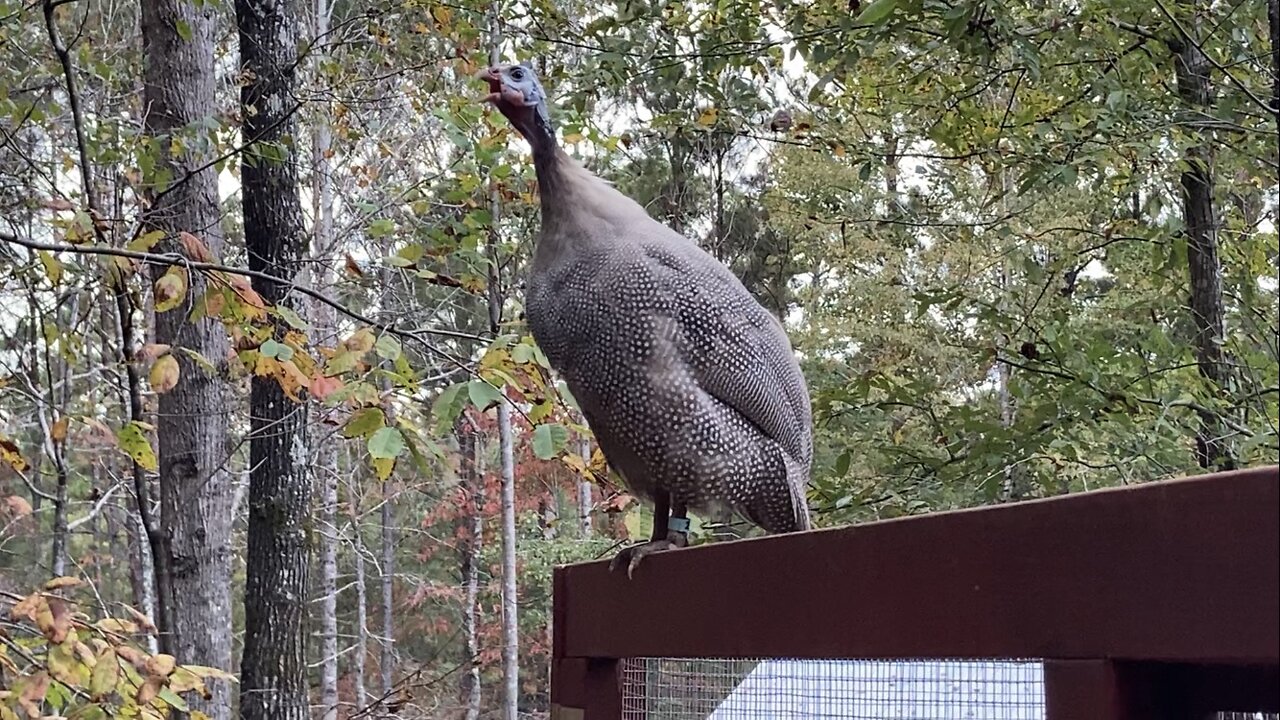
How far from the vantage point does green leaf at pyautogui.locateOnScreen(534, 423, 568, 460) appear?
2.19 metres

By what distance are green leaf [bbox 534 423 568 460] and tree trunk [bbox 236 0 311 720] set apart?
2769 millimetres

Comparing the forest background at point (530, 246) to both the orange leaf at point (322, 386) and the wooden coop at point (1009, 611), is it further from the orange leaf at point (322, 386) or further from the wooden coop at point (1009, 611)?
the wooden coop at point (1009, 611)

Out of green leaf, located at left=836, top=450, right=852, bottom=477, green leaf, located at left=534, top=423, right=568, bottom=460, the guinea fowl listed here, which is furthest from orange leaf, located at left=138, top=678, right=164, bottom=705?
green leaf, located at left=836, top=450, right=852, bottom=477

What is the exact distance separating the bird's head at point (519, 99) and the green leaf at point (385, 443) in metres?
0.60

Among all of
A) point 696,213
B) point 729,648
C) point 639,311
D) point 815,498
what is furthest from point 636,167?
point 729,648

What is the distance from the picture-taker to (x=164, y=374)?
2.40 metres

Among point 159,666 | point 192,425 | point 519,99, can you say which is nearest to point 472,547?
point 192,425

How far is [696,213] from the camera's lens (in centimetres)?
1036

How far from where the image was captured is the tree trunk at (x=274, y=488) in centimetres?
479

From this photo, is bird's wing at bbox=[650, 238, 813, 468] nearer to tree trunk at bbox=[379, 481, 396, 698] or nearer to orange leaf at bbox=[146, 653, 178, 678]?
orange leaf at bbox=[146, 653, 178, 678]

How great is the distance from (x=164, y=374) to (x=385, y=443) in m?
0.60

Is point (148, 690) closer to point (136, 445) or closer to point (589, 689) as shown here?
point (136, 445)

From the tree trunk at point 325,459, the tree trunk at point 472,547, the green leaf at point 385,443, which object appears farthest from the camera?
the tree trunk at point 472,547

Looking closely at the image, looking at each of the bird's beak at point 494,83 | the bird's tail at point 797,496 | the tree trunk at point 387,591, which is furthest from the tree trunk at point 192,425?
the tree trunk at point 387,591
